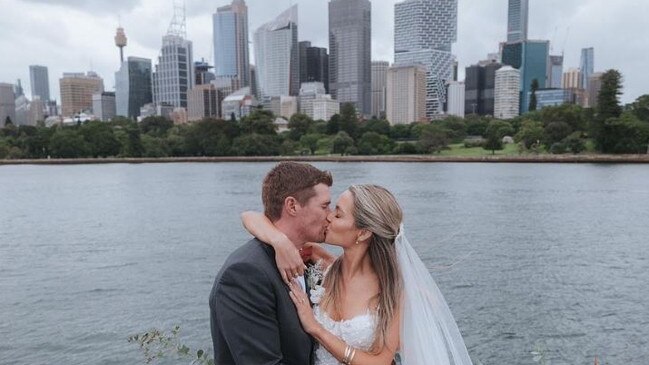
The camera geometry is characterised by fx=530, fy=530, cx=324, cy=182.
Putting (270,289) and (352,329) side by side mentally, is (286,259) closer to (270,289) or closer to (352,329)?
(270,289)

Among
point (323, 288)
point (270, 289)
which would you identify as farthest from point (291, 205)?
point (323, 288)

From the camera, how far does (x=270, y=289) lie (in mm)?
1930

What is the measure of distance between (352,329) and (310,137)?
3776 inches

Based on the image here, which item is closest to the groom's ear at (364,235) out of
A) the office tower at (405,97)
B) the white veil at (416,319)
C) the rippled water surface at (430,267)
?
the white veil at (416,319)

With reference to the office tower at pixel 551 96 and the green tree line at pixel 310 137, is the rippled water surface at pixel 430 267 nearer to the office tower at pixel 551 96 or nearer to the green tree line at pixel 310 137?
the green tree line at pixel 310 137

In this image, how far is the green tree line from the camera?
83.5 m

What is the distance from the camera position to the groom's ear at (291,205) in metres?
2.10

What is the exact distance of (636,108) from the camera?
84.6m

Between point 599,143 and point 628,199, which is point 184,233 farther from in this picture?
point 599,143

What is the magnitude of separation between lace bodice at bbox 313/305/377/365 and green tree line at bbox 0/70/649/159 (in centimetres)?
8350

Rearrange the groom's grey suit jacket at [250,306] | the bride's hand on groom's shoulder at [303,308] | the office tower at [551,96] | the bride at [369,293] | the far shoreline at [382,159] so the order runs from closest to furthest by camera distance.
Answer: the groom's grey suit jacket at [250,306] < the bride's hand on groom's shoulder at [303,308] < the bride at [369,293] < the far shoreline at [382,159] < the office tower at [551,96]

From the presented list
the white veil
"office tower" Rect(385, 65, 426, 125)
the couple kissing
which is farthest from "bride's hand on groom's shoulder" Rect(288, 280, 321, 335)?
"office tower" Rect(385, 65, 426, 125)

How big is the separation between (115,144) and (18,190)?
5765cm

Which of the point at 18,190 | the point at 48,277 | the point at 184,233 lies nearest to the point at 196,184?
the point at 18,190
